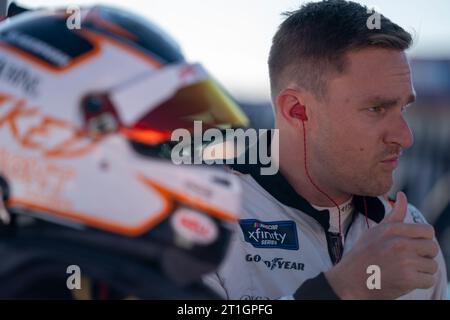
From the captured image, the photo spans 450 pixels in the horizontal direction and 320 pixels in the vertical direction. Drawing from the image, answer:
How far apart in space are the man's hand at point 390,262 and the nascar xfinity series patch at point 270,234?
42cm

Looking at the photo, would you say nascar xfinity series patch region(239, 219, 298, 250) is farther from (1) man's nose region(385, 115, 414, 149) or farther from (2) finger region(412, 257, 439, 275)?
(2) finger region(412, 257, 439, 275)

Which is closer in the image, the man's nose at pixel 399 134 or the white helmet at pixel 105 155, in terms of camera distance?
the white helmet at pixel 105 155

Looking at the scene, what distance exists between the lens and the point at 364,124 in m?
1.60

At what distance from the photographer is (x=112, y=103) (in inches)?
40.6

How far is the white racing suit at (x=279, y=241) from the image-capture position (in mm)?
1544

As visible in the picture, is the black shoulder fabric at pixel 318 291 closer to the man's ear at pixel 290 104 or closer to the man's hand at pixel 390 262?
the man's hand at pixel 390 262

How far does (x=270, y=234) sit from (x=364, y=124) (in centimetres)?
33

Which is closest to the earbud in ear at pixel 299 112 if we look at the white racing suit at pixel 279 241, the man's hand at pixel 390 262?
the white racing suit at pixel 279 241

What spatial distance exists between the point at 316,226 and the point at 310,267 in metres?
0.11

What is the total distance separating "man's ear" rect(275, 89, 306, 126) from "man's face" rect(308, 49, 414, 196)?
0.17ft

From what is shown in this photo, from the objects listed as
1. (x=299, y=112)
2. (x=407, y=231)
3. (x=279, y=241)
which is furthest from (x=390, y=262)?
(x=299, y=112)

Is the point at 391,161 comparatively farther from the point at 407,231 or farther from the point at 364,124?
the point at 407,231

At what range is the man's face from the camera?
1.56 meters
